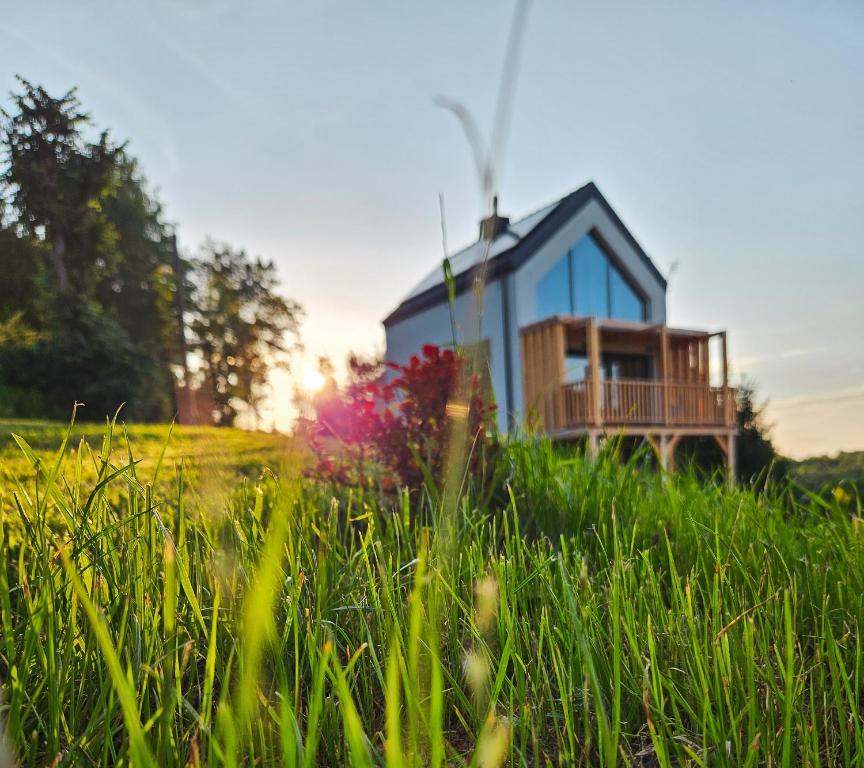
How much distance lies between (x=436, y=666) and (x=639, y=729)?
727 millimetres

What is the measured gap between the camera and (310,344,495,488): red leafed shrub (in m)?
3.00

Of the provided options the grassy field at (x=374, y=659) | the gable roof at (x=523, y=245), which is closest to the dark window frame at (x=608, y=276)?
the gable roof at (x=523, y=245)

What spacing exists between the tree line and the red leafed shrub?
1.94 metres

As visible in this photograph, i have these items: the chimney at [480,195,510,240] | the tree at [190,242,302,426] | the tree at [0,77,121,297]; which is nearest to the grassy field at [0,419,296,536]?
the chimney at [480,195,510,240]

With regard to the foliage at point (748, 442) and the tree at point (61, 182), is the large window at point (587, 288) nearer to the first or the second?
the foliage at point (748, 442)

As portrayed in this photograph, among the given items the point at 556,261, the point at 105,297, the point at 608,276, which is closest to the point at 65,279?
the point at 105,297

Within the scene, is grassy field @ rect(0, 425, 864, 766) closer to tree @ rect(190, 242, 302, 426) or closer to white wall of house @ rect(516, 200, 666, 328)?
white wall of house @ rect(516, 200, 666, 328)

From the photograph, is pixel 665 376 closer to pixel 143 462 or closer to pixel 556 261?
pixel 556 261

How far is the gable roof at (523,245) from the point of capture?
1262 cm

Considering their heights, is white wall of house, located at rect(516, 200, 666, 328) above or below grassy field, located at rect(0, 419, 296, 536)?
above

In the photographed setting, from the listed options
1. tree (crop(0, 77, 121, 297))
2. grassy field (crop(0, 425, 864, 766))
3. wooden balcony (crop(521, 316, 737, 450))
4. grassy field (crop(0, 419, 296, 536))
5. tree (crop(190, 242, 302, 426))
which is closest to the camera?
grassy field (crop(0, 425, 864, 766))

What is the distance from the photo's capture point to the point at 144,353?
15469 millimetres

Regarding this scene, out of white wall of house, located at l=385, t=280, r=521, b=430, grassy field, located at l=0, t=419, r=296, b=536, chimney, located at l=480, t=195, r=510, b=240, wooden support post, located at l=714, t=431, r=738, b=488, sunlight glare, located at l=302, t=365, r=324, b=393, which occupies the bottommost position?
wooden support post, located at l=714, t=431, r=738, b=488

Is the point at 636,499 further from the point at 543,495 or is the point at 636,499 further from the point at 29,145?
the point at 29,145
